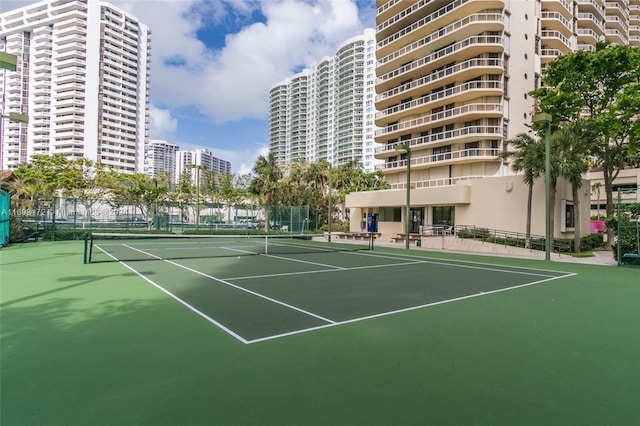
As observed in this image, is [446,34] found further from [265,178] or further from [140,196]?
[140,196]

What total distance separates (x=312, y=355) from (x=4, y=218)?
77.0ft

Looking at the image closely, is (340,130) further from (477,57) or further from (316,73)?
(477,57)

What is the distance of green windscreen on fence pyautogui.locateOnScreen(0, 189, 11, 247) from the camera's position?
19438 millimetres

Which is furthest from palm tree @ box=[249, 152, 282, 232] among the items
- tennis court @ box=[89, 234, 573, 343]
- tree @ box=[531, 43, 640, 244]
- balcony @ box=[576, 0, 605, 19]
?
balcony @ box=[576, 0, 605, 19]

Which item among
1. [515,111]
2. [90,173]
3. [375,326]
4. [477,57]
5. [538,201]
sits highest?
[477,57]

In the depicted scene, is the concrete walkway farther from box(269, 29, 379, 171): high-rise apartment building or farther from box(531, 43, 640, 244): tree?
box(269, 29, 379, 171): high-rise apartment building

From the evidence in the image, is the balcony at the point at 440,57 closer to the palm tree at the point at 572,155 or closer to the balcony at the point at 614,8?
the palm tree at the point at 572,155

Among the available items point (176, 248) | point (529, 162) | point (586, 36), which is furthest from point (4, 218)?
point (586, 36)

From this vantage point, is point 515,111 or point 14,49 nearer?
point 515,111

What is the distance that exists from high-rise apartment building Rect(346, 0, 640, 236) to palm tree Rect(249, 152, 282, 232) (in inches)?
449

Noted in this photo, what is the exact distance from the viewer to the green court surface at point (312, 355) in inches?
132

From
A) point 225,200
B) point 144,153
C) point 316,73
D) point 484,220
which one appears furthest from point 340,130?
point 484,220

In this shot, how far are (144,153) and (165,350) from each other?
510ft

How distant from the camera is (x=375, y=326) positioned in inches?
243
